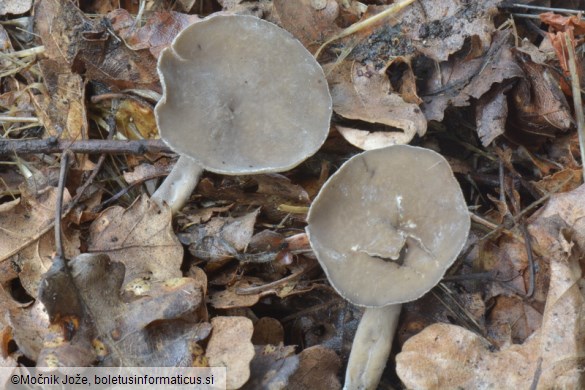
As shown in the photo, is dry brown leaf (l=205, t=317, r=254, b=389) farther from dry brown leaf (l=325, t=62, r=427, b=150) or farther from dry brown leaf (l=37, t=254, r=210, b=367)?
dry brown leaf (l=325, t=62, r=427, b=150)

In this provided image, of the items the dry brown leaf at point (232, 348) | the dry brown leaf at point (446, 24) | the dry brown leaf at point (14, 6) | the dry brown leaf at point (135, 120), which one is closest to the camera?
the dry brown leaf at point (232, 348)

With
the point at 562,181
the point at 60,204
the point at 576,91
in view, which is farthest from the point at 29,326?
the point at 576,91

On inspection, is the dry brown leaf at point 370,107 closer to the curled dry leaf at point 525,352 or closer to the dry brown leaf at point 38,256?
the curled dry leaf at point 525,352

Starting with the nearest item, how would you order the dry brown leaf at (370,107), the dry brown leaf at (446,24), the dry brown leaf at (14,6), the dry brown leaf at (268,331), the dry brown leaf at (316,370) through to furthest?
the dry brown leaf at (316,370) → the dry brown leaf at (268,331) → the dry brown leaf at (370,107) → the dry brown leaf at (446,24) → the dry brown leaf at (14,6)

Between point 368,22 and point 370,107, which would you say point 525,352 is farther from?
point 368,22

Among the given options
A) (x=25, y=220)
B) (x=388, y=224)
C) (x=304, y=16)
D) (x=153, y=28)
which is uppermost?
(x=304, y=16)

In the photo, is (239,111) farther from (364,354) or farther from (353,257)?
(364,354)

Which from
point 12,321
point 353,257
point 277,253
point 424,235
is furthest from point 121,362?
point 424,235

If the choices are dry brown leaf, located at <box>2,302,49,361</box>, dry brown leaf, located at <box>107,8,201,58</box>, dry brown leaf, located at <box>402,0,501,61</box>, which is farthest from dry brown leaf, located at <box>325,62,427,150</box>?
dry brown leaf, located at <box>2,302,49,361</box>

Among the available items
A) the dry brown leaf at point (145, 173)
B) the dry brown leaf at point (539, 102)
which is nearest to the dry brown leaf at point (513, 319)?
the dry brown leaf at point (539, 102)
